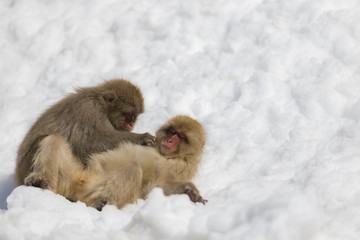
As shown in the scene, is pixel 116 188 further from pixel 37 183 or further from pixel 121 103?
pixel 121 103

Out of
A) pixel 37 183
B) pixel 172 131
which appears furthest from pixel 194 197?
pixel 37 183

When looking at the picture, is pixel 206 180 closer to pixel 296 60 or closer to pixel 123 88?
pixel 123 88

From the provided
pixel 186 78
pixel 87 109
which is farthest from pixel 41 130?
pixel 186 78

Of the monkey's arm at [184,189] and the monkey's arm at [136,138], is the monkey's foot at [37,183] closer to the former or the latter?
the monkey's arm at [136,138]

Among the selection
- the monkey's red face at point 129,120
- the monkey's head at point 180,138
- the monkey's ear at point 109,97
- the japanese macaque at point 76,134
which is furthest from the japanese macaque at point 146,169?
the monkey's ear at point 109,97

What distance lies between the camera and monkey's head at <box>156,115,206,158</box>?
533cm

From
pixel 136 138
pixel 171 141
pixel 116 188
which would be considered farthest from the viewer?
pixel 171 141

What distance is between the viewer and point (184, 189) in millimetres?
4844

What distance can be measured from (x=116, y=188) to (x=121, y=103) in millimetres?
956

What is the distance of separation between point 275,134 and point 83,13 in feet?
12.1

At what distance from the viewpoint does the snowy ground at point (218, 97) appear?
3652 millimetres

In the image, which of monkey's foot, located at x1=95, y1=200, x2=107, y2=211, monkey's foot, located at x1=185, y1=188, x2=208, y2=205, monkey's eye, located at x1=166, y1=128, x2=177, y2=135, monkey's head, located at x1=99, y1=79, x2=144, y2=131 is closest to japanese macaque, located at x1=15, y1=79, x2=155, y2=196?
monkey's head, located at x1=99, y1=79, x2=144, y2=131

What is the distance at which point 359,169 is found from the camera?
4.70m

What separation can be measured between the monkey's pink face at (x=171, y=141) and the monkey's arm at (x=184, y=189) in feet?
1.34
